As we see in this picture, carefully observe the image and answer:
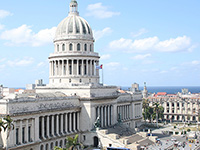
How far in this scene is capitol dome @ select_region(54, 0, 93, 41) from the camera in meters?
106

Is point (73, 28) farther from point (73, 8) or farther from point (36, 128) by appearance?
point (36, 128)

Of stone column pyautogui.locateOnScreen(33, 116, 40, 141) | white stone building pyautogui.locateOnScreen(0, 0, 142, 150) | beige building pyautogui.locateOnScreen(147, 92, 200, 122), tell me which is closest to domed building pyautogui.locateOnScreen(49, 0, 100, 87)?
white stone building pyautogui.locateOnScreen(0, 0, 142, 150)

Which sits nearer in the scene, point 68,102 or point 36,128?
point 36,128

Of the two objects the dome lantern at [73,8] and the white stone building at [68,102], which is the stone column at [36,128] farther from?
the dome lantern at [73,8]

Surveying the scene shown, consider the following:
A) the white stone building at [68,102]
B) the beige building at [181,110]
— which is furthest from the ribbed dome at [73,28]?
the beige building at [181,110]

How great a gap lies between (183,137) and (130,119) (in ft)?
74.2

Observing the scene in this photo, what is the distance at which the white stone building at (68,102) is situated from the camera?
71.4 m

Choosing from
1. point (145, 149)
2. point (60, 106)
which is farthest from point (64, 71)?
point (145, 149)

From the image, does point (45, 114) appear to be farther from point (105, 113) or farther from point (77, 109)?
point (105, 113)

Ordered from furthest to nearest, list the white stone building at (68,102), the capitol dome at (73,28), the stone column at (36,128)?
1. the capitol dome at (73,28)
2. the stone column at (36,128)
3. the white stone building at (68,102)

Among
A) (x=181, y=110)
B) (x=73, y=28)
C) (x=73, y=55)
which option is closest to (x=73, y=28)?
(x=73, y=28)

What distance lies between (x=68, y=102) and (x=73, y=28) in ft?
95.7

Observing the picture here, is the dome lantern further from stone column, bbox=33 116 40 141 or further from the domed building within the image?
stone column, bbox=33 116 40 141

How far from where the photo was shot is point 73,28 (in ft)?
349
